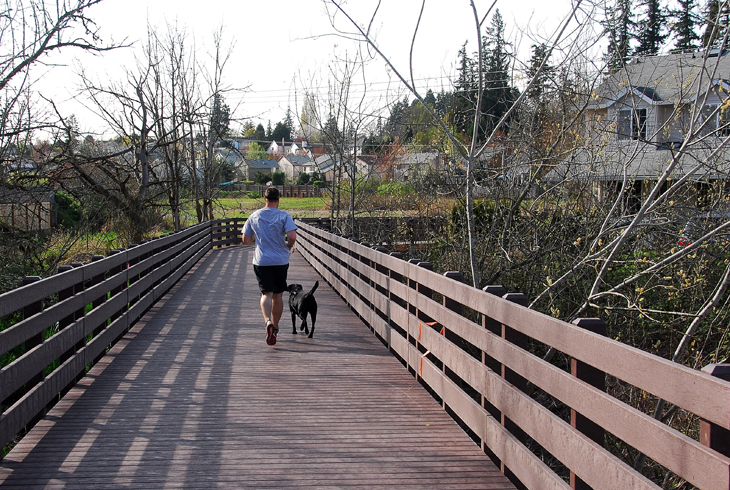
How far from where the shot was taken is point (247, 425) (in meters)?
5.09

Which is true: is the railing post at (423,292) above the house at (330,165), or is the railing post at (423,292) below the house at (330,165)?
below

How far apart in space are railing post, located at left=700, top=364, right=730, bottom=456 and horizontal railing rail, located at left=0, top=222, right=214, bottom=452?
149 inches

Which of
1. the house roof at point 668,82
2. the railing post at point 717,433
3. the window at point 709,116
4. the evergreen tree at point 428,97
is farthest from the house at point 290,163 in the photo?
the railing post at point 717,433

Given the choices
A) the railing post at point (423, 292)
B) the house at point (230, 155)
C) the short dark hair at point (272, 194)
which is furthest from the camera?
the house at point (230, 155)

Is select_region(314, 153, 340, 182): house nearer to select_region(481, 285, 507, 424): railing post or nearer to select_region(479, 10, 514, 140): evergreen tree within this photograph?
select_region(479, 10, 514, 140): evergreen tree

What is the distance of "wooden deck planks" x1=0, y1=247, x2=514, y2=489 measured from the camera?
→ 162 inches

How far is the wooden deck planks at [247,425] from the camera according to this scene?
13.5 feet

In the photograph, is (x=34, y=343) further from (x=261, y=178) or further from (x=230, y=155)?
(x=261, y=178)

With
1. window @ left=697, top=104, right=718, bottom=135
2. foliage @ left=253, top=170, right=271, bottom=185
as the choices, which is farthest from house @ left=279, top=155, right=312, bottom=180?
window @ left=697, top=104, right=718, bottom=135

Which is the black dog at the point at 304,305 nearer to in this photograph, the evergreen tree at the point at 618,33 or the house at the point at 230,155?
the evergreen tree at the point at 618,33

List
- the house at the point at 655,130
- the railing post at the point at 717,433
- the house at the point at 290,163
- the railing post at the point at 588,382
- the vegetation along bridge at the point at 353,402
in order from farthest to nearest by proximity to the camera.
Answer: the house at the point at 290,163, the house at the point at 655,130, the railing post at the point at 588,382, the vegetation along bridge at the point at 353,402, the railing post at the point at 717,433

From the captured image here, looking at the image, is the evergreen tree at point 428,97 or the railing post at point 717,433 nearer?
the railing post at point 717,433

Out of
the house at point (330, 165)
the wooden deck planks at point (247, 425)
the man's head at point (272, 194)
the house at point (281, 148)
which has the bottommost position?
the wooden deck planks at point (247, 425)

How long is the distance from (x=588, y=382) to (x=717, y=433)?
3.34ft
